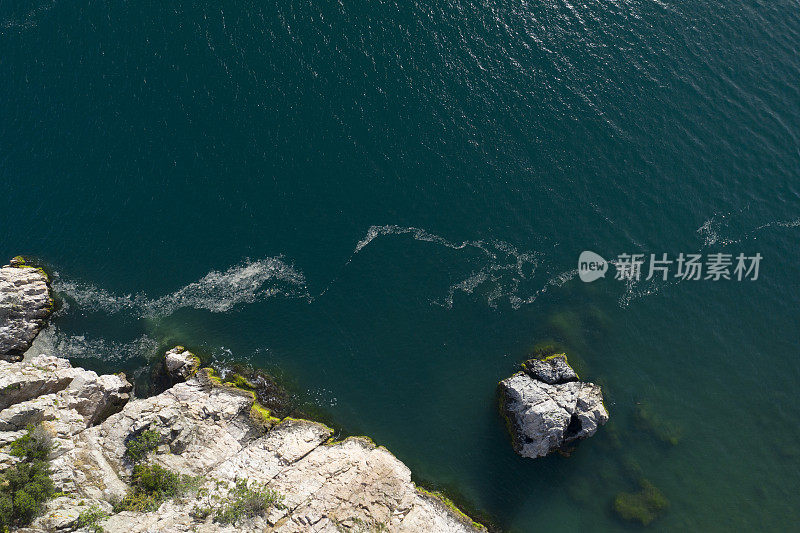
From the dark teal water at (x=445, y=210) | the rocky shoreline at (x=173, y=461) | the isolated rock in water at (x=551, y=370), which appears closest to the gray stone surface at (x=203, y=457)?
the rocky shoreline at (x=173, y=461)

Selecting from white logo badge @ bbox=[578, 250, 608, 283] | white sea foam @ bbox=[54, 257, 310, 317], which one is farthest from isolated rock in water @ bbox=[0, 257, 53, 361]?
white logo badge @ bbox=[578, 250, 608, 283]

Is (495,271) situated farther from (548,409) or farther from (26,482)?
(26,482)

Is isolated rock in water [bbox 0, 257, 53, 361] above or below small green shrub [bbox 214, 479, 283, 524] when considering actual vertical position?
above

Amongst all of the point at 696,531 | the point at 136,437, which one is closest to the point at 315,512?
the point at 136,437

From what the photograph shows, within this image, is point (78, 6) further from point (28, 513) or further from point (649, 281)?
point (649, 281)

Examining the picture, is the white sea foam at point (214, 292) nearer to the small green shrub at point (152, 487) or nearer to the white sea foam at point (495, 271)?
the white sea foam at point (495, 271)

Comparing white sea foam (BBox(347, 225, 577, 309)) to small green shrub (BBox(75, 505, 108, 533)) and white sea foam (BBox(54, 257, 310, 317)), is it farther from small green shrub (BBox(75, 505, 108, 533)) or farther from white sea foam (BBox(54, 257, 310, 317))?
small green shrub (BBox(75, 505, 108, 533))
